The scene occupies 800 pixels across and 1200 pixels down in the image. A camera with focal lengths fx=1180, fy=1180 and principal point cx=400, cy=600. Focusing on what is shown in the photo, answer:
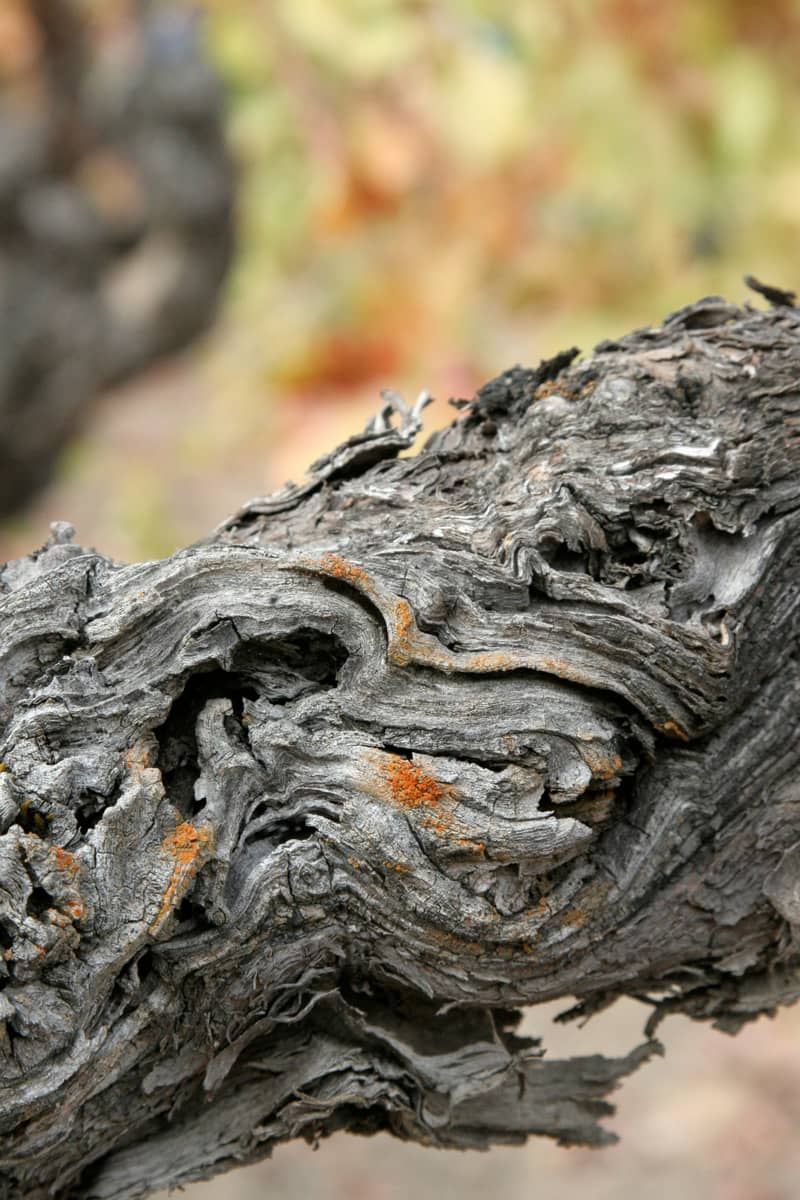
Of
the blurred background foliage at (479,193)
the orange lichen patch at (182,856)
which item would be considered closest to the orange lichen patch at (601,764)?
the orange lichen patch at (182,856)

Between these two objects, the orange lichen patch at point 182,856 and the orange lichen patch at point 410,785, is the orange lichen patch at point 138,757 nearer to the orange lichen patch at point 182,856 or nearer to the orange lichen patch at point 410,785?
the orange lichen patch at point 182,856

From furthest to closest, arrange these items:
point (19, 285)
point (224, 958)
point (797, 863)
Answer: point (19, 285) → point (797, 863) → point (224, 958)

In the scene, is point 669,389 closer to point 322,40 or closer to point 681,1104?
point 681,1104

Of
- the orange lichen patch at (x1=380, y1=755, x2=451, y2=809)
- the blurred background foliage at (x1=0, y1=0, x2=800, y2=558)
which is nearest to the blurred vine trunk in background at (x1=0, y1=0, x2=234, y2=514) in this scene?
the blurred background foliage at (x1=0, y1=0, x2=800, y2=558)

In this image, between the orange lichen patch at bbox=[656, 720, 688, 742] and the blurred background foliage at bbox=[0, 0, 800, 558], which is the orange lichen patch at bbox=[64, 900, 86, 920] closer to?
the orange lichen patch at bbox=[656, 720, 688, 742]

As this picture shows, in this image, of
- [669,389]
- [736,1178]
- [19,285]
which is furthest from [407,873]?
A: [19,285]
